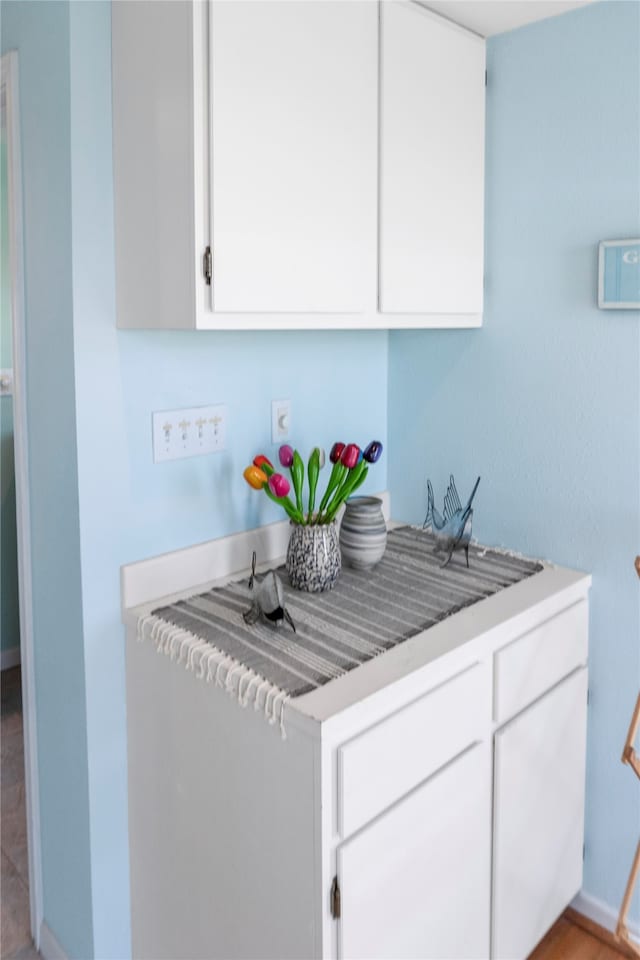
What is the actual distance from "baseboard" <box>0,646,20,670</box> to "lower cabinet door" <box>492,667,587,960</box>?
2231 millimetres

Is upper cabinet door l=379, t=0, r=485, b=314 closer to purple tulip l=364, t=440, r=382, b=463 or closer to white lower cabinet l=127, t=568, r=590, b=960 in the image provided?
purple tulip l=364, t=440, r=382, b=463

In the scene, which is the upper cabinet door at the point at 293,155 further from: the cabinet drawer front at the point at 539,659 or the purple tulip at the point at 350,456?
the cabinet drawer front at the point at 539,659

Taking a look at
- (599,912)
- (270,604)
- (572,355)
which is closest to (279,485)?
(270,604)

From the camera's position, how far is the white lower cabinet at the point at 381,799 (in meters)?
1.22

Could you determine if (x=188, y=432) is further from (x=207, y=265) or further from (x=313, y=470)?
(x=207, y=265)

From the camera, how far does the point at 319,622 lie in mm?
1495

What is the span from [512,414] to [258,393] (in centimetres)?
61

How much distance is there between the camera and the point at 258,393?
5.92 feet

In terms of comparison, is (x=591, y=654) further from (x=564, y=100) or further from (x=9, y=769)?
(x=9, y=769)

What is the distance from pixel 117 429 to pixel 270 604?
457 mm

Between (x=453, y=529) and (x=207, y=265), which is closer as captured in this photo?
(x=207, y=265)

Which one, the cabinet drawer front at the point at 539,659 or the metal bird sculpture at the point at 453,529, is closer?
the cabinet drawer front at the point at 539,659

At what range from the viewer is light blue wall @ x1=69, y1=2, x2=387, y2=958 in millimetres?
1442

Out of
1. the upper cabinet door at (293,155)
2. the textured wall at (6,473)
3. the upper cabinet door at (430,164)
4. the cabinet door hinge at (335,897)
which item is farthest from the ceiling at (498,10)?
the textured wall at (6,473)
